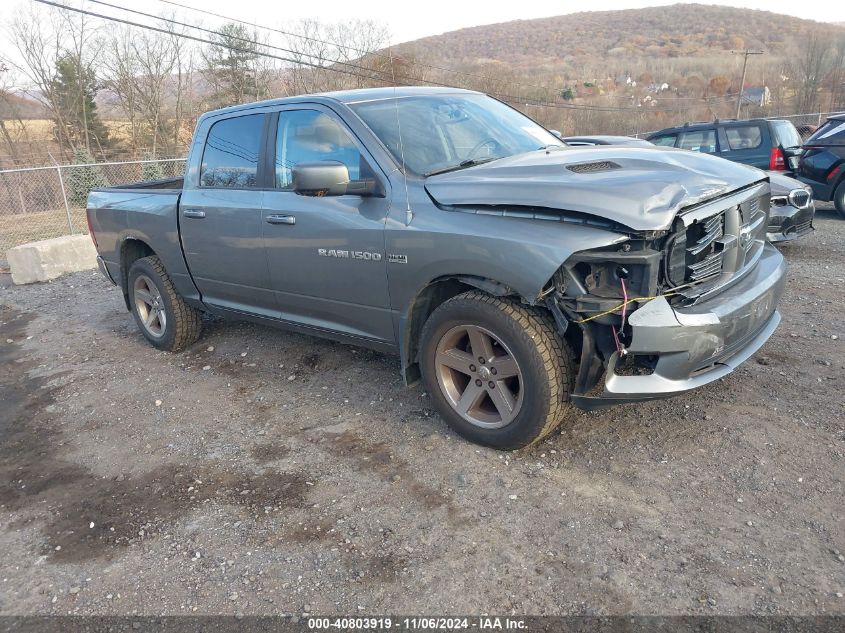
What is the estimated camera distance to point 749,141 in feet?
34.6

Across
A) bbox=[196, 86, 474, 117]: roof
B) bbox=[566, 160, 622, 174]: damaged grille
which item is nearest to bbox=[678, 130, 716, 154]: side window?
bbox=[196, 86, 474, 117]: roof

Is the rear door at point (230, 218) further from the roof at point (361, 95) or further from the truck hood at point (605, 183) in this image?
the truck hood at point (605, 183)

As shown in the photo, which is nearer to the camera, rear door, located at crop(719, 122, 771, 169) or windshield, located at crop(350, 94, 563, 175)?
windshield, located at crop(350, 94, 563, 175)

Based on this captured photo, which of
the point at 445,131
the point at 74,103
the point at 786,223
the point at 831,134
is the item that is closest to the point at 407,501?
the point at 445,131

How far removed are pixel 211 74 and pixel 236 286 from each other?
32.3 meters

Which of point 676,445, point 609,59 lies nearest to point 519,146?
point 676,445

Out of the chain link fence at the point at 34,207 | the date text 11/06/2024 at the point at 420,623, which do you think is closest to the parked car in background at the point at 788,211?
the date text 11/06/2024 at the point at 420,623

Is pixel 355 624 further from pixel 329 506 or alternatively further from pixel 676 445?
pixel 676 445

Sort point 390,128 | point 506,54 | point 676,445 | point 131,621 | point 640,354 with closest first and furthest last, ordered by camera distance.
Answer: point 131,621 → point 640,354 → point 676,445 → point 390,128 → point 506,54

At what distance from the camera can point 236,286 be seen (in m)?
4.66

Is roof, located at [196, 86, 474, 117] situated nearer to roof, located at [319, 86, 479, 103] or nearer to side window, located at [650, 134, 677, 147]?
roof, located at [319, 86, 479, 103]

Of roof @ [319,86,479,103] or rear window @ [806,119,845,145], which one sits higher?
roof @ [319,86,479,103]

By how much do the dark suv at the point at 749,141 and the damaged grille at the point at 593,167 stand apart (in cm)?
792

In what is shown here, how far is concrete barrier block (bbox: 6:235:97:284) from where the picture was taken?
925cm
